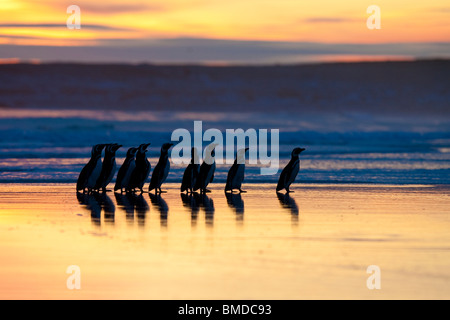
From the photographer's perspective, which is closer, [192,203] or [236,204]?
[236,204]

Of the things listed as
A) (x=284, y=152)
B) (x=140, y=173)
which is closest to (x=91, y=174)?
(x=140, y=173)

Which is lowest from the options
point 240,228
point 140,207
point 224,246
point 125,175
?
point 224,246

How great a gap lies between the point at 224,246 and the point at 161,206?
3.42 meters

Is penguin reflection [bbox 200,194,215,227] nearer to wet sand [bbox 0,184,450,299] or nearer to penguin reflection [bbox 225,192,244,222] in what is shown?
wet sand [bbox 0,184,450,299]

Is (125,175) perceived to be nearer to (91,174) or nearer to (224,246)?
(91,174)

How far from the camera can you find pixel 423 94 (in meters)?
71.5

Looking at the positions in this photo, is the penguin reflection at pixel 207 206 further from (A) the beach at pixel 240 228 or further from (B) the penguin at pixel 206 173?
(B) the penguin at pixel 206 173

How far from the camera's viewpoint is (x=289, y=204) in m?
12.3

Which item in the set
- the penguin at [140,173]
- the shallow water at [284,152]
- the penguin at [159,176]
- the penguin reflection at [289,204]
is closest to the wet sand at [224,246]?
the penguin reflection at [289,204]

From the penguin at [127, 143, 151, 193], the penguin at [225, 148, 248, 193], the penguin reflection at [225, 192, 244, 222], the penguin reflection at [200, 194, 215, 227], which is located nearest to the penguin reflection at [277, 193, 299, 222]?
the penguin reflection at [225, 192, 244, 222]

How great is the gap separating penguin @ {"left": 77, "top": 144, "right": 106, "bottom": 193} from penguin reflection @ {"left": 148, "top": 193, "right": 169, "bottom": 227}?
0.98 meters

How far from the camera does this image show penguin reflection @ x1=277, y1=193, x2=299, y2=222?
11141 millimetres
